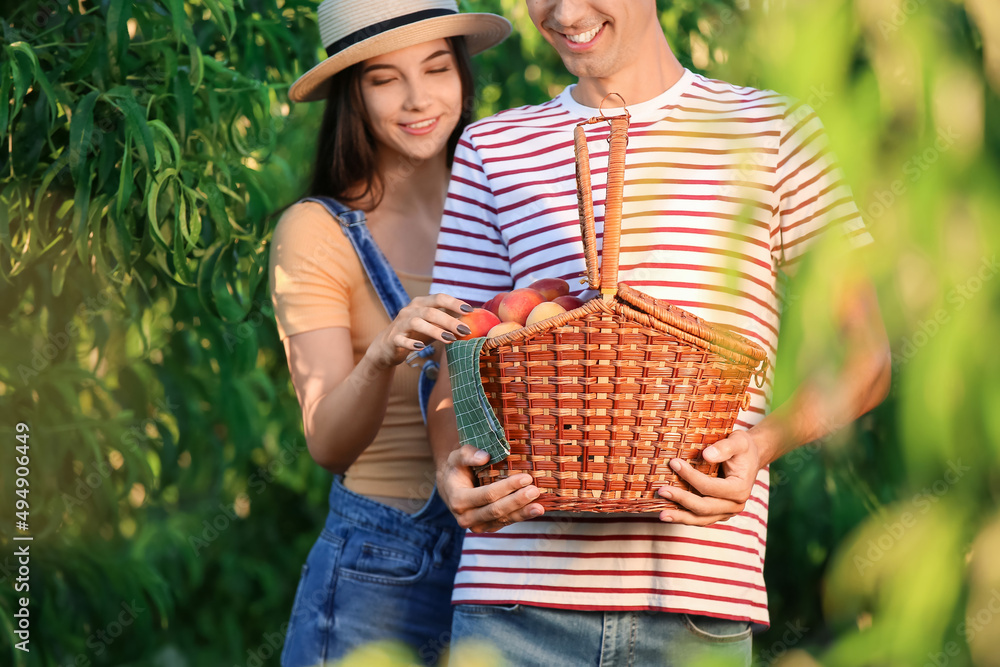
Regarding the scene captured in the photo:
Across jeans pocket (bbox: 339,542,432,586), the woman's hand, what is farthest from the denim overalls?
the woman's hand

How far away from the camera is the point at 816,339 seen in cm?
58

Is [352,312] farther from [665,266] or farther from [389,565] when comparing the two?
[665,266]

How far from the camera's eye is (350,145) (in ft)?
6.23

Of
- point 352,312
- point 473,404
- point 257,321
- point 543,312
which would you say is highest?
point 543,312

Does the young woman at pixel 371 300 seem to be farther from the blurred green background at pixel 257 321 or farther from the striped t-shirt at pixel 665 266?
the striped t-shirt at pixel 665 266

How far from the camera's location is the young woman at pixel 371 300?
165 centimetres

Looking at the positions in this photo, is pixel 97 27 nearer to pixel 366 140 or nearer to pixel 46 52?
pixel 46 52

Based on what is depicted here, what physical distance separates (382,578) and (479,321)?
26.6 inches

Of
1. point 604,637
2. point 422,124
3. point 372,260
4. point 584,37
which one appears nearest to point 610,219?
point 584,37

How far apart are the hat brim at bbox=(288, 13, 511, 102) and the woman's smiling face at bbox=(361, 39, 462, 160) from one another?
2 centimetres

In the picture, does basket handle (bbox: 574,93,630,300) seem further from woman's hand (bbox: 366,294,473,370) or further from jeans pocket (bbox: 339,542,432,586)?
jeans pocket (bbox: 339,542,432,586)

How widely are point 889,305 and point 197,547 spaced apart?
9.16 ft

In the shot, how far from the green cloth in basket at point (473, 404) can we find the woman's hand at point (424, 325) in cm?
5

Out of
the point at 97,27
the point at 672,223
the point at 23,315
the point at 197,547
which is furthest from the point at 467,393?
the point at 197,547
